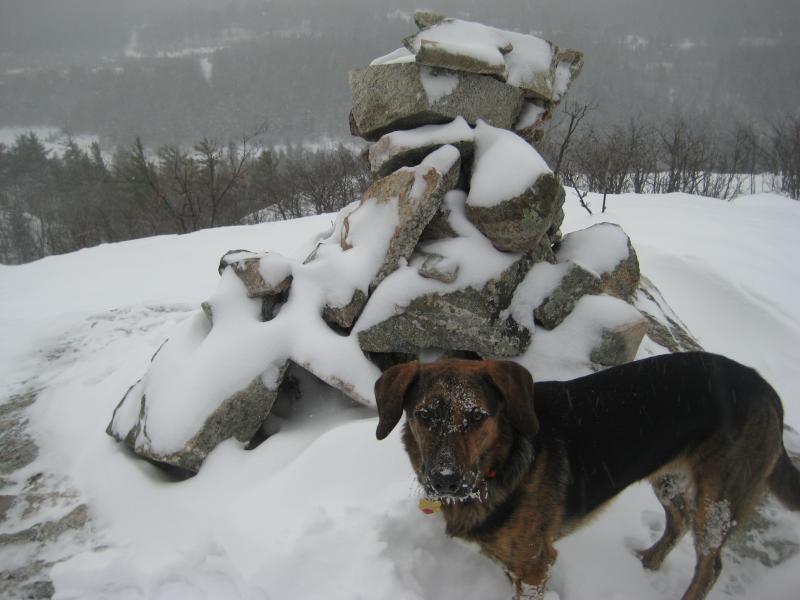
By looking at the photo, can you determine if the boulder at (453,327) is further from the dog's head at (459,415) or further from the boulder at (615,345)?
the dog's head at (459,415)

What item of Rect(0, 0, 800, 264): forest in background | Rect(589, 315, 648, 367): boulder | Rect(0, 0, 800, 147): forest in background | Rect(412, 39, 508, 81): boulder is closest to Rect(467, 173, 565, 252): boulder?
Rect(589, 315, 648, 367): boulder

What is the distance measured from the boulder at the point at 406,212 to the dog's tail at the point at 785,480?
3.24 m

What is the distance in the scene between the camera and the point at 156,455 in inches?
147

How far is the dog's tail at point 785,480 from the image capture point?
252cm

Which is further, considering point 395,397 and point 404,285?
point 404,285

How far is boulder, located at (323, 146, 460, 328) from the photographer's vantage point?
4.41 metres

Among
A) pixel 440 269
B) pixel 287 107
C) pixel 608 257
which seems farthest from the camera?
pixel 287 107

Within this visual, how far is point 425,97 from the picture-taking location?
496 centimetres

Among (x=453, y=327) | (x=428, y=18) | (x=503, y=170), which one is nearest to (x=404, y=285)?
(x=453, y=327)

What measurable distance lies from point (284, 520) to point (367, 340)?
5.53 feet

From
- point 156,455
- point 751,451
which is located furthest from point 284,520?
point 751,451

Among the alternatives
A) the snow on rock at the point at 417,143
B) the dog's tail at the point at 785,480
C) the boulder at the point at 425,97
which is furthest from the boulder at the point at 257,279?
the dog's tail at the point at 785,480

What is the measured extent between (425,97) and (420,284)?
2216mm

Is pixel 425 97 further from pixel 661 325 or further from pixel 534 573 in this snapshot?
pixel 534 573
